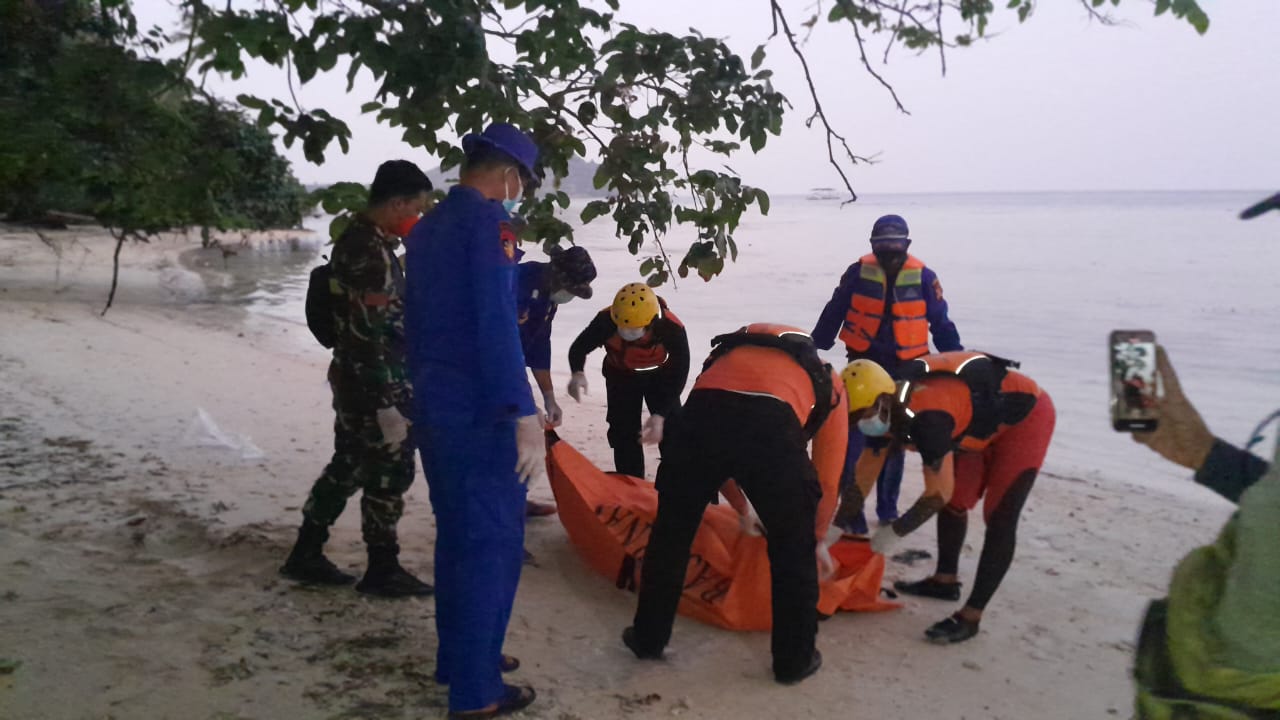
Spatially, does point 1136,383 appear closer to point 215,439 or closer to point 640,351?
point 640,351

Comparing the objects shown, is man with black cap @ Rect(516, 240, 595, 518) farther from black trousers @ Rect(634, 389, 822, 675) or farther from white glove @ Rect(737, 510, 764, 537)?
black trousers @ Rect(634, 389, 822, 675)

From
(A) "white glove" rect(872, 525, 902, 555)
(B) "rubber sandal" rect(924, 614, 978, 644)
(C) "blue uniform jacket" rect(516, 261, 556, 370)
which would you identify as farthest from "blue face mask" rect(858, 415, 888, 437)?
(C) "blue uniform jacket" rect(516, 261, 556, 370)

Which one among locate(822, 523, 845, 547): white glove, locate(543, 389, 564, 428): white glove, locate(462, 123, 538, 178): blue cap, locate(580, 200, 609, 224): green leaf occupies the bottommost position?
locate(822, 523, 845, 547): white glove

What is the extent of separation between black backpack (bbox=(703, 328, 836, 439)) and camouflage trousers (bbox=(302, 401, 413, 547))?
1403 millimetres

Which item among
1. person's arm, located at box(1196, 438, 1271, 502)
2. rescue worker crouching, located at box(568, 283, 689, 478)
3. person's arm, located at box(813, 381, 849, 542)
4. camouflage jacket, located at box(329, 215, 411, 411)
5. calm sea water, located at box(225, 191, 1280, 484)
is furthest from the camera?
calm sea water, located at box(225, 191, 1280, 484)

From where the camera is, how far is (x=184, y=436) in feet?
20.9

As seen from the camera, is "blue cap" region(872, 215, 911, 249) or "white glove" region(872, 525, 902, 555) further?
"blue cap" region(872, 215, 911, 249)

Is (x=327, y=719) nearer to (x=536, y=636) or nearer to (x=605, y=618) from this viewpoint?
(x=536, y=636)

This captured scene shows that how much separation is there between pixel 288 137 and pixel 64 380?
21.8 ft

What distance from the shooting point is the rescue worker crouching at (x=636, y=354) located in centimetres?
446

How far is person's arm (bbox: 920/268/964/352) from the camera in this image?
16.6ft

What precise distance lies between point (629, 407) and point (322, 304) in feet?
6.41

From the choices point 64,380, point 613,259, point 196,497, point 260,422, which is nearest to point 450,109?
point 196,497

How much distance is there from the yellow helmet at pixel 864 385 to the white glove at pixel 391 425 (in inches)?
70.9
